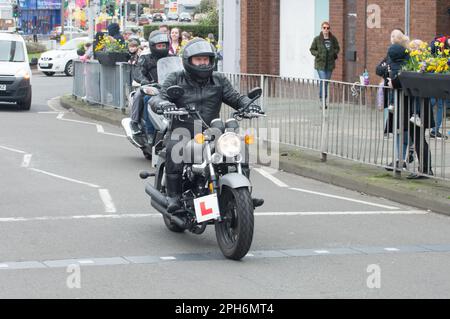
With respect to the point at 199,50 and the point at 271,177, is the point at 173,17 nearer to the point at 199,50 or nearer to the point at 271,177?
the point at 271,177

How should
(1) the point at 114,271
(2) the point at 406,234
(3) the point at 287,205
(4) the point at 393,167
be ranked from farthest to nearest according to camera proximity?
(4) the point at 393,167, (3) the point at 287,205, (2) the point at 406,234, (1) the point at 114,271

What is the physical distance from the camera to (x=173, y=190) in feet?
32.4

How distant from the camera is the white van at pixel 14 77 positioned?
84.5 ft

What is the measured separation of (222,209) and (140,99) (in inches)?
273

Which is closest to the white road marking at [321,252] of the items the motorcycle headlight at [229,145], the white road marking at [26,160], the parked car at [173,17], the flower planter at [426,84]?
the motorcycle headlight at [229,145]

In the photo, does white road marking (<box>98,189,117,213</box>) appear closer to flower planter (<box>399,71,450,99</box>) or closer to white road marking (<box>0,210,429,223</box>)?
white road marking (<box>0,210,429,223</box>)

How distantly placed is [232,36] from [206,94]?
20.4m

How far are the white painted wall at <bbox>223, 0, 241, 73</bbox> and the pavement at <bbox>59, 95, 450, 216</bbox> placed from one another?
13576 millimetres

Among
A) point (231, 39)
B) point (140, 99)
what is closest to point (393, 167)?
point (140, 99)

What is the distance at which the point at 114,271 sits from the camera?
28.2 feet

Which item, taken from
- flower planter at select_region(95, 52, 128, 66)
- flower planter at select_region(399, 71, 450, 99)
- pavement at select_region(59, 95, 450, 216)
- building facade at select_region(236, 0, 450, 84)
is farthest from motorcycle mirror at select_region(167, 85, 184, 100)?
flower planter at select_region(95, 52, 128, 66)

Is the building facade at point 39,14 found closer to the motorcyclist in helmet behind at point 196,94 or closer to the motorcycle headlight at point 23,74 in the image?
the motorcycle headlight at point 23,74

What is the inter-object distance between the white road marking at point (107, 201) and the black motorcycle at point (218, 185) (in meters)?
1.87
